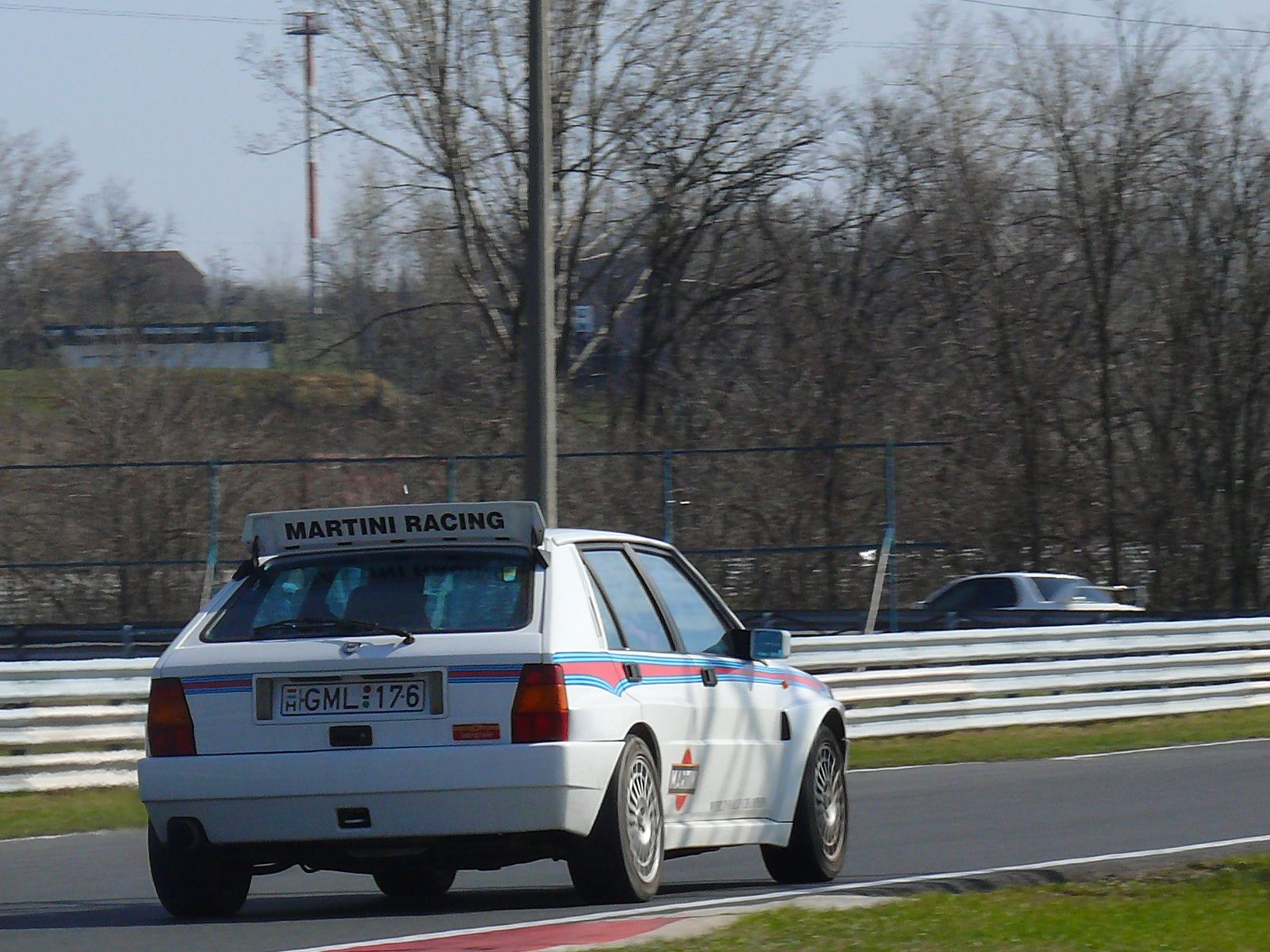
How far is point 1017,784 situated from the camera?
48.3 ft

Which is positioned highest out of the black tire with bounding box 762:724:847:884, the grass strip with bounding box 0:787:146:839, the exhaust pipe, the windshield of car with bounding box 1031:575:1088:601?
the exhaust pipe

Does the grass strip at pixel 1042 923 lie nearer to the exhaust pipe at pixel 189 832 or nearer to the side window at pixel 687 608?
the side window at pixel 687 608

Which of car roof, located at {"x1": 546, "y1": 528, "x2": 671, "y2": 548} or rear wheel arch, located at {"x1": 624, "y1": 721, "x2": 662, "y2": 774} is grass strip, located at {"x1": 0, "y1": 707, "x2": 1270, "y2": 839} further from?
rear wheel arch, located at {"x1": 624, "y1": 721, "x2": 662, "y2": 774}

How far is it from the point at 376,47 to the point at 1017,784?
19652 mm

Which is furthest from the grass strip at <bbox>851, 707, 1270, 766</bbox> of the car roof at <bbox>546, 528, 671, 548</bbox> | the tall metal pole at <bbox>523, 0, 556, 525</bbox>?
the car roof at <bbox>546, 528, 671, 548</bbox>

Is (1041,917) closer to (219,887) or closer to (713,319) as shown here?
(219,887)

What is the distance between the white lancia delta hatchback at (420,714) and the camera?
292 inches

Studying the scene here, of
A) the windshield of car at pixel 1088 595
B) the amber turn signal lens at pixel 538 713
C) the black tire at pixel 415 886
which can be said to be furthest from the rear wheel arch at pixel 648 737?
the windshield of car at pixel 1088 595

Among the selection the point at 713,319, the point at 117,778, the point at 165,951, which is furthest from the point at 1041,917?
the point at 713,319

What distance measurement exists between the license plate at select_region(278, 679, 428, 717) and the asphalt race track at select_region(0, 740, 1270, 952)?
80 cm

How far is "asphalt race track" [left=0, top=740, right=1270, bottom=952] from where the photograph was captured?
304 inches

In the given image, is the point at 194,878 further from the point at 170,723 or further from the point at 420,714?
the point at 420,714

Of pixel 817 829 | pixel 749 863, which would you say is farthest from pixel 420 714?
pixel 749 863

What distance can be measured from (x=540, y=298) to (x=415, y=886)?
22.7 ft
